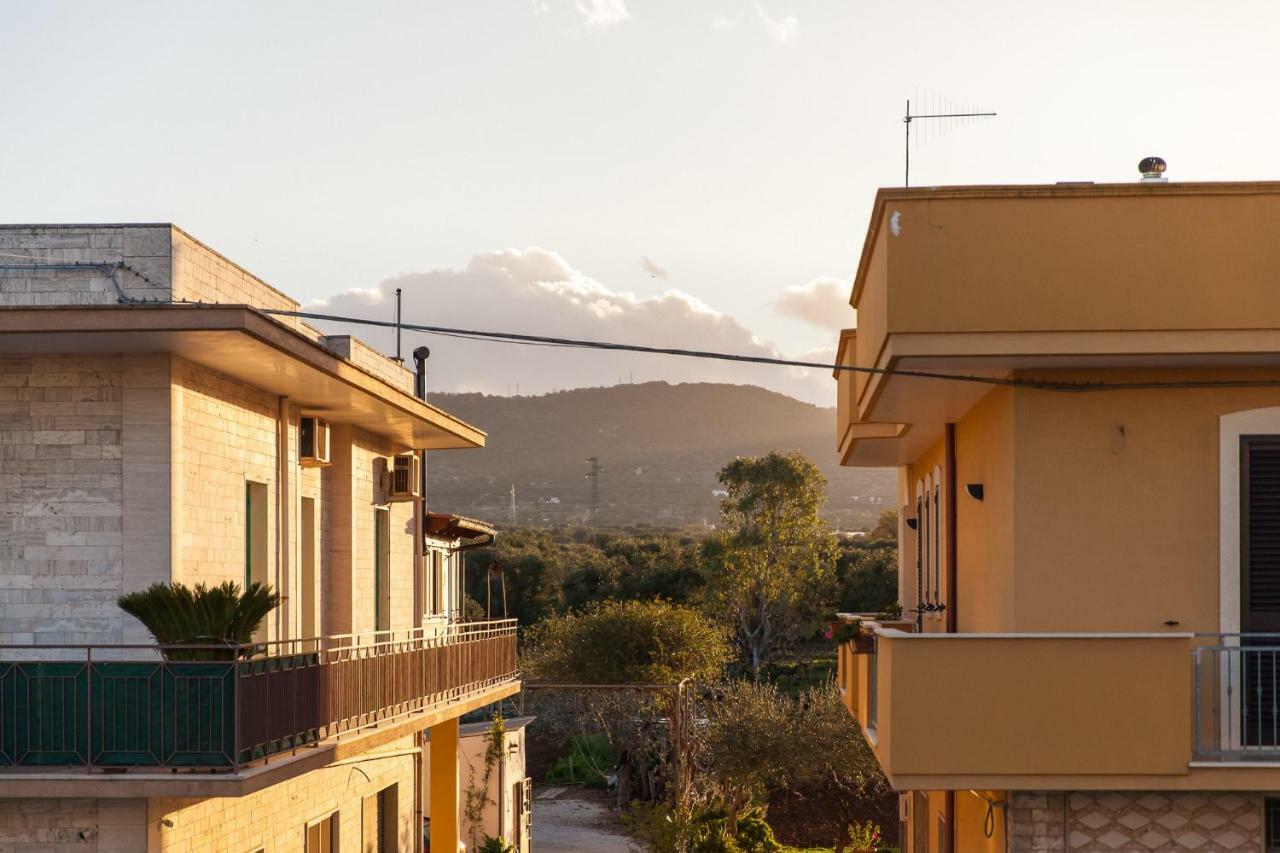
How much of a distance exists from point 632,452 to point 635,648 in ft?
291

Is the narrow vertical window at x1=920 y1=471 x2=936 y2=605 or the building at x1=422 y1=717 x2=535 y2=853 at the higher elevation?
the narrow vertical window at x1=920 y1=471 x2=936 y2=605

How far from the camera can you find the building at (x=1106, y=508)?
9.81 meters

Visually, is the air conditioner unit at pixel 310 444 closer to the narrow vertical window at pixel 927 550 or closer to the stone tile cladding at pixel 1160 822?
the narrow vertical window at pixel 927 550

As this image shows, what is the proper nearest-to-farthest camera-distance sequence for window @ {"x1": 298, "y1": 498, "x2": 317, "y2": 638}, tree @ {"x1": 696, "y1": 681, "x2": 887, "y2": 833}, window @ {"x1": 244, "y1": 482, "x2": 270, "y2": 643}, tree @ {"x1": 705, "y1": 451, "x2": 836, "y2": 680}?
window @ {"x1": 244, "y1": 482, "x2": 270, "y2": 643} → window @ {"x1": 298, "y1": 498, "x2": 317, "y2": 638} → tree @ {"x1": 696, "y1": 681, "x2": 887, "y2": 833} → tree @ {"x1": 705, "y1": 451, "x2": 836, "y2": 680}

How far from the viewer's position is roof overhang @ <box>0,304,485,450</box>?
10.9 m

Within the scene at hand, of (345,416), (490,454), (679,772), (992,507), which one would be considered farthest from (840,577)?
(490,454)

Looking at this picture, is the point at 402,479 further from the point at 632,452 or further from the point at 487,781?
the point at 632,452

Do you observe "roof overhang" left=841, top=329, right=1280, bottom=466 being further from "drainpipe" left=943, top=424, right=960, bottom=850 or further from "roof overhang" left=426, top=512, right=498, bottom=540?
"roof overhang" left=426, top=512, right=498, bottom=540

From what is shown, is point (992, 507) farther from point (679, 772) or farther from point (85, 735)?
point (679, 772)

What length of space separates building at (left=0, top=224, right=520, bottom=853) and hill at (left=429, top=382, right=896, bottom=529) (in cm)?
9280

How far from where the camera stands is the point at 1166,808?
10234 mm

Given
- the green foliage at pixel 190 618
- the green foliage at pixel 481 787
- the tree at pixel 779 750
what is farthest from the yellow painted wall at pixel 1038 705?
the tree at pixel 779 750

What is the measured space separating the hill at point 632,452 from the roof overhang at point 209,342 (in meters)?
92.2

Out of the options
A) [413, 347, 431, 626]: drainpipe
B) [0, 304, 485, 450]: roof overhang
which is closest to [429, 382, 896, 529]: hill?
[413, 347, 431, 626]: drainpipe
